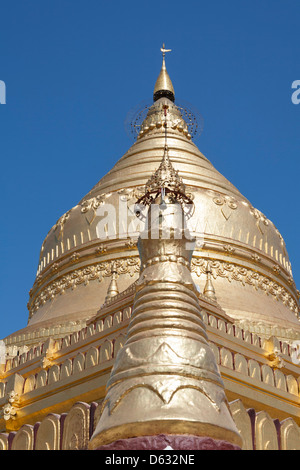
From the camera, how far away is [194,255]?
16.5 m

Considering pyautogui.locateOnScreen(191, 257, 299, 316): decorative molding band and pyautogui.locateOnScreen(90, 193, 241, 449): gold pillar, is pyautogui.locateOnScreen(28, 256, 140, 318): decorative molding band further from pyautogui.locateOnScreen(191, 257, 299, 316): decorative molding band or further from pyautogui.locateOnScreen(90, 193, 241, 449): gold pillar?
pyautogui.locateOnScreen(90, 193, 241, 449): gold pillar

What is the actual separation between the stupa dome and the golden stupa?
42mm

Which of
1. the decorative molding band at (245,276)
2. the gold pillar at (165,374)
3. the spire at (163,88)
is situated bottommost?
the gold pillar at (165,374)

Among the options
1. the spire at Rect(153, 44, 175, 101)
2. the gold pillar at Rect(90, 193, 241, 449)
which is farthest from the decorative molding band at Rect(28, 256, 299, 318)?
the spire at Rect(153, 44, 175, 101)

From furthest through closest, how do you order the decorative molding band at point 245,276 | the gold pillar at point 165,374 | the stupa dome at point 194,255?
the decorative molding band at point 245,276 → the stupa dome at point 194,255 → the gold pillar at point 165,374

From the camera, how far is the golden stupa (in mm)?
5309

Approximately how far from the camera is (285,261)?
1950 cm

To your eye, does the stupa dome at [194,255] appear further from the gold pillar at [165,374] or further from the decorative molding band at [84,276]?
the gold pillar at [165,374]

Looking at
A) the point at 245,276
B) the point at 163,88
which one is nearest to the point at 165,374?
the point at 245,276

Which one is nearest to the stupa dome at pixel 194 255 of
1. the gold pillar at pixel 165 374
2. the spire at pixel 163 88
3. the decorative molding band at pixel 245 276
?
the decorative molding band at pixel 245 276

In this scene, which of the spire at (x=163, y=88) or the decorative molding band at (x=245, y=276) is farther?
the spire at (x=163, y=88)

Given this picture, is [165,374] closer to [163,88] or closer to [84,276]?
[84,276]

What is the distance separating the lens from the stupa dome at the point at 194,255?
53.0 feet

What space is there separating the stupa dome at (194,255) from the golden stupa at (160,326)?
0.04 meters
